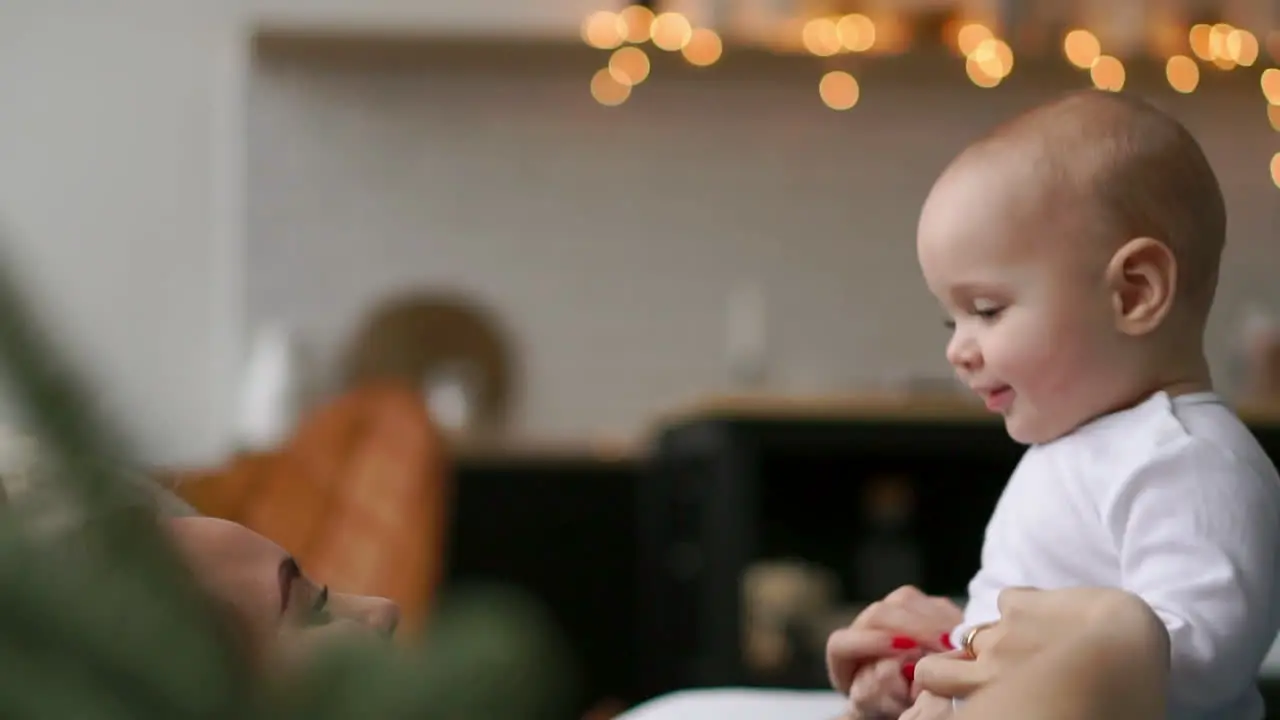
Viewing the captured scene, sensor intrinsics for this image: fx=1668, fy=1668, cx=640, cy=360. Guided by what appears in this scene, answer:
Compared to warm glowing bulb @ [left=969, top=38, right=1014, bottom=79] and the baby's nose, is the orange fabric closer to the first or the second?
the baby's nose

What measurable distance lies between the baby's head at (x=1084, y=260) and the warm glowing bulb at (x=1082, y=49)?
2.93 metres

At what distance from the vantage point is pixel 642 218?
3607mm

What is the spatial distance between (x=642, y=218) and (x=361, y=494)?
5.40ft

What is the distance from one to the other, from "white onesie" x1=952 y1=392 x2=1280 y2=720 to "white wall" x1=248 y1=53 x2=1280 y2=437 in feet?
9.29

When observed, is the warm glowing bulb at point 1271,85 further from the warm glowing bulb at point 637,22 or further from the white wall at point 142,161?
the white wall at point 142,161

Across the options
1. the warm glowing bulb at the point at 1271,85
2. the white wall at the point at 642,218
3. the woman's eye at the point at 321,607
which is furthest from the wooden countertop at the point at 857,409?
the woman's eye at the point at 321,607

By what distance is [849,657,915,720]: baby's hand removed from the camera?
70cm

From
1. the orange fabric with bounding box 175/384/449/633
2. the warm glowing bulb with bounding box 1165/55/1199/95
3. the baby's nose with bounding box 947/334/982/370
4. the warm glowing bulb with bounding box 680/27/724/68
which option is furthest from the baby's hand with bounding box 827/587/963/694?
the warm glowing bulb with bounding box 1165/55/1199/95

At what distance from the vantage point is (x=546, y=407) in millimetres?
3582

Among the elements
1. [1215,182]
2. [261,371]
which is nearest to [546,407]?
[261,371]

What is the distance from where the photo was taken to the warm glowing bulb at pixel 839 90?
144 inches

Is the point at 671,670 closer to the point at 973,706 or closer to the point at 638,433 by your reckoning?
the point at 638,433

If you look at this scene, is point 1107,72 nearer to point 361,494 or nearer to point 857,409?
point 857,409

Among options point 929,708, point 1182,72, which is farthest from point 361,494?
point 1182,72
